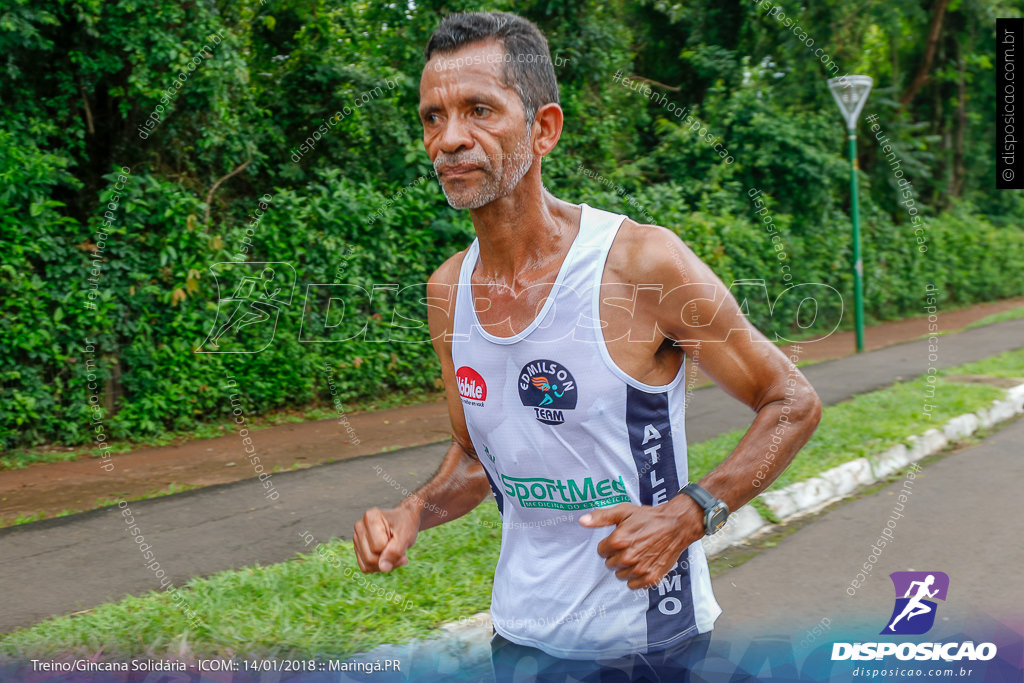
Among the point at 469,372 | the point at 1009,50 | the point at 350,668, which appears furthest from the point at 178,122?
the point at 1009,50

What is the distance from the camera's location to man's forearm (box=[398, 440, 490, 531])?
196cm

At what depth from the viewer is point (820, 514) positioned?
5703mm

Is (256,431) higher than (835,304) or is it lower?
higher

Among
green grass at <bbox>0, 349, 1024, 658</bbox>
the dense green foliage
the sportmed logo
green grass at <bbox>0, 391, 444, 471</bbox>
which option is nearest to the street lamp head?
the dense green foliage

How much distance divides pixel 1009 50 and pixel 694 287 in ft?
33.1

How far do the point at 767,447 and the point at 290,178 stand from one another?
9308 mm

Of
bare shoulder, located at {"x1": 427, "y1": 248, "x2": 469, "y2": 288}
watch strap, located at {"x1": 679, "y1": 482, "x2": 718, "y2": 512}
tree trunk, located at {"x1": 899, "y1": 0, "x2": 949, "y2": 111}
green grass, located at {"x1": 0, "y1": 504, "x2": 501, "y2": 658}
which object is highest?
tree trunk, located at {"x1": 899, "y1": 0, "x2": 949, "y2": 111}

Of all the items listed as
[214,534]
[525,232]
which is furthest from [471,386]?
[214,534]

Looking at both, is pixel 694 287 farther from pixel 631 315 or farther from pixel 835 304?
pixel 835 304

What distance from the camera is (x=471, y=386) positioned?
5.65 ft

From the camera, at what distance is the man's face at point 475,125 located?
5.20 ft

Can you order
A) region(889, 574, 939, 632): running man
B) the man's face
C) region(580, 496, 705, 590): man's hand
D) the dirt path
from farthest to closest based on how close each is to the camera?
the dirt path, region(889, 574, 939, 632): running man, the man's face, region(580, 496, 705, 590): man's hand

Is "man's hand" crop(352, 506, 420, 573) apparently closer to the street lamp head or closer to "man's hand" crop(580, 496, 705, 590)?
"man's hand" crop(580, 496, 705, 590)

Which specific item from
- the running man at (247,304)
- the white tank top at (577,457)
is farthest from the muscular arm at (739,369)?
the running man at (247,304)
